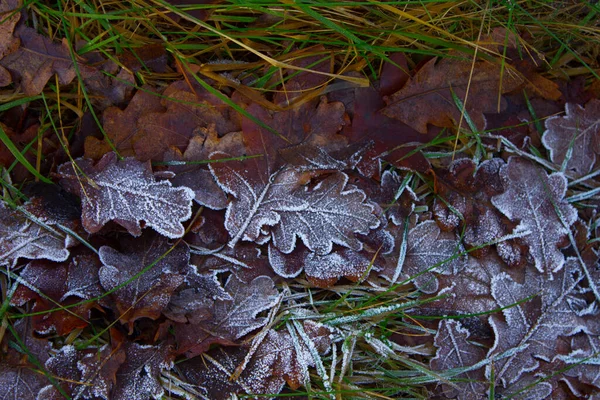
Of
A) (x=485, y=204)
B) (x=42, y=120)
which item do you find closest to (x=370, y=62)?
(x=485, y=204)

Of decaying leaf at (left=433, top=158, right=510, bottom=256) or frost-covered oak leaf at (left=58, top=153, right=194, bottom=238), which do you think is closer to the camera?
frost-covered oak leaf at (left=58, top=153, right=194, bottom=238)

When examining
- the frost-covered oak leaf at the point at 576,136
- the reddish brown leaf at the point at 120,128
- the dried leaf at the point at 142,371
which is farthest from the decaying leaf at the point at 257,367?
the frost-covered oak leaf at the point at 576,136

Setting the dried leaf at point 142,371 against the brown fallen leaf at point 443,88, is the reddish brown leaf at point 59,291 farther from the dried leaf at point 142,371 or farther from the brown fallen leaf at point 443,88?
the brown fallen leaf at point 443,88

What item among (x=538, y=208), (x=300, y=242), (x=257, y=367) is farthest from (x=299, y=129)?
(x=538, y=208)

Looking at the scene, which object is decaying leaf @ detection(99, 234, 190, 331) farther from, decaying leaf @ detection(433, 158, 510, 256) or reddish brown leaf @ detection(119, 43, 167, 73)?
decaying leaf @ detection(433, 158, 510, 256)

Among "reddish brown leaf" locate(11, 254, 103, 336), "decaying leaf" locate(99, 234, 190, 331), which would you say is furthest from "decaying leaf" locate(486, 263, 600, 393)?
"reddish brown leaf" locate(11, 254, 103, 336)

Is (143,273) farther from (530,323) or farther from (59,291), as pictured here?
(530,323)
